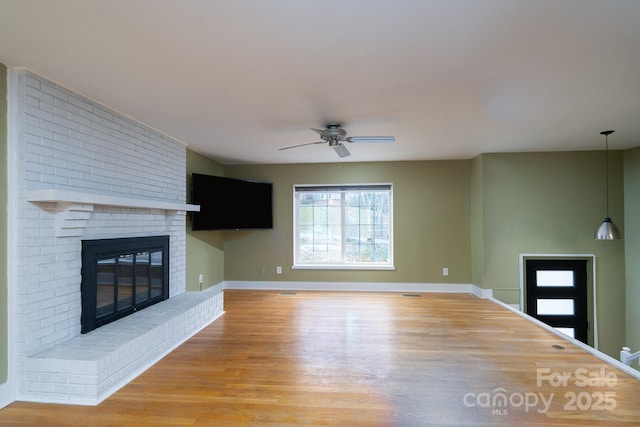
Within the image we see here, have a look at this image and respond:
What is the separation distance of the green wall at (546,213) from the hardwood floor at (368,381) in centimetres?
141

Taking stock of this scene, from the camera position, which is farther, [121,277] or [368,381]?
[121,277]

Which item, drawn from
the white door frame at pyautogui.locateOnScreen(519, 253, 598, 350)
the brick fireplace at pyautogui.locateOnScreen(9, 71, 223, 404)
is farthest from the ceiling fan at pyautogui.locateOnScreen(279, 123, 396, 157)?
the white door frame at pyautogui.locateOnScreen(519, 253, 598, 350)

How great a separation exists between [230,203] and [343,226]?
6.80ft

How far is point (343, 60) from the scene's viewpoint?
215cm

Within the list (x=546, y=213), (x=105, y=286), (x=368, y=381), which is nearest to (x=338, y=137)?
(x=368, y=381)

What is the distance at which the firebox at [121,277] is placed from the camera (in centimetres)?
276

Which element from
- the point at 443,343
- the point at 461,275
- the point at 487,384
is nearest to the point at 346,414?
the point at 487,384

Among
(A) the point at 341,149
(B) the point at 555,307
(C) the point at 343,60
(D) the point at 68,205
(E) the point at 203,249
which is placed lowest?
(B) the point at 555,307

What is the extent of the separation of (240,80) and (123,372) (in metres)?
2.44

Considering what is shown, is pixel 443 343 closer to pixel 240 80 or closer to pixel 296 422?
pixel 296 422

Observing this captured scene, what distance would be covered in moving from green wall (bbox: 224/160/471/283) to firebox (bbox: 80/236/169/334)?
221 cm

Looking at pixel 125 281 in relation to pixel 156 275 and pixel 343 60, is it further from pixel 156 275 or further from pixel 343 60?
pixel 343 60

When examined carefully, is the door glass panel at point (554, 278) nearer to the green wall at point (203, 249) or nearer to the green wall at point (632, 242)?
the green wall at point (632, 242)

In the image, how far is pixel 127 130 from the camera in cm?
336
